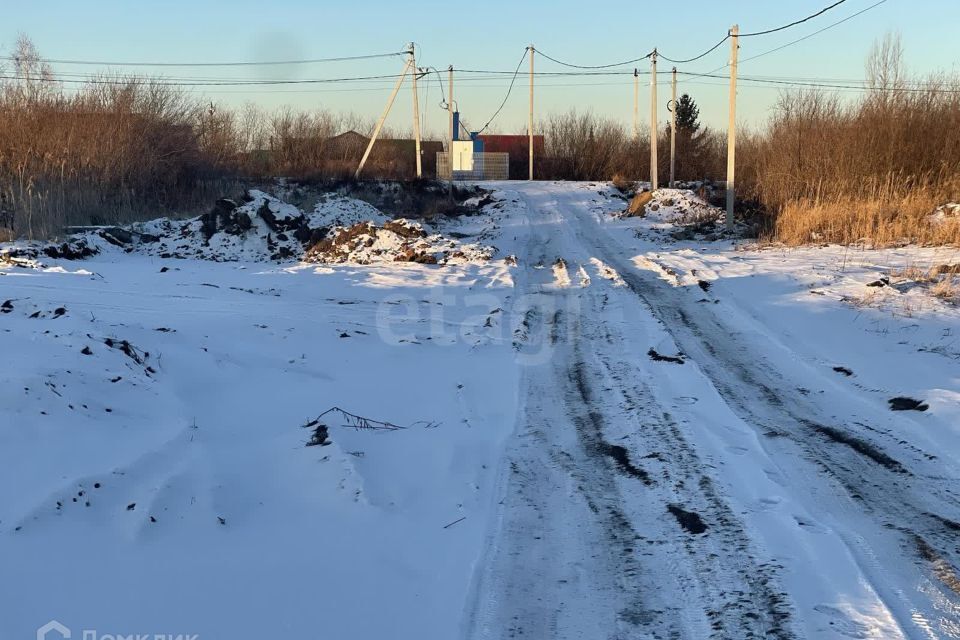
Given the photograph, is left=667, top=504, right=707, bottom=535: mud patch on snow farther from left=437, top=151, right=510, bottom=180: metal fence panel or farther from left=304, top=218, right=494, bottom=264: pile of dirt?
left=437, top=151, right=510, bottom=180: metal fence panel

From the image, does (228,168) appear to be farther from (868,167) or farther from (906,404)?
(906,404)

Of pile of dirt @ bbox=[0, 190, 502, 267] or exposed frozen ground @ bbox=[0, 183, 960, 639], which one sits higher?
pile of dirt @ bbox=[0, 190, 502, 267]

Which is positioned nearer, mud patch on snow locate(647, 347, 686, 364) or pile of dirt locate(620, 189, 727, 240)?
mud patch on snow locate(647, 347, 686, 364)

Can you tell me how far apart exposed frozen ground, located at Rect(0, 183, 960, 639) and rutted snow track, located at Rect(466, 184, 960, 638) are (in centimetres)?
2

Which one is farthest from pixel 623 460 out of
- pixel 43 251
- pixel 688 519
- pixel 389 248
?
pixel 43 251

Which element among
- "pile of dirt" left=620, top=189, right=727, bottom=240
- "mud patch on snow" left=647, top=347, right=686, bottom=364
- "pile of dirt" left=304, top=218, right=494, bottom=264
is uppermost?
"pile of dirt" left=620, top=189, right=727, bottom=240

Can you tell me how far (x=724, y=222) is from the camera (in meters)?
23.9

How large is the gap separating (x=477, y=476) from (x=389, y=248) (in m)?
12.2

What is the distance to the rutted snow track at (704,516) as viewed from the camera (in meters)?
3.40

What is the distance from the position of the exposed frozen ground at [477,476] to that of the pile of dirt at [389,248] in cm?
652

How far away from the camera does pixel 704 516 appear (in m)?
4.38

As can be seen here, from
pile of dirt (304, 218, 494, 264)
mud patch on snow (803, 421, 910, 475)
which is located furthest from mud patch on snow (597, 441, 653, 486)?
pile of dirt (304, 218, 494, 264)

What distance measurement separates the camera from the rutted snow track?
3.40 metres

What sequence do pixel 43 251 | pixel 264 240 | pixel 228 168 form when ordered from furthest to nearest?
pixel 228 168 < pixel 264 240 < pixel 43 251
